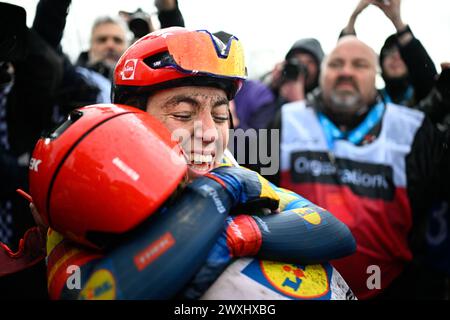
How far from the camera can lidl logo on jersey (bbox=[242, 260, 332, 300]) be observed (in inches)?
72.1

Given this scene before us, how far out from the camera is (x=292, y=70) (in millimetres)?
5047

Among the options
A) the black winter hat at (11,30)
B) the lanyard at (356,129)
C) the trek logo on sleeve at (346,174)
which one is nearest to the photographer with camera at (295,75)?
the lanyard at (356,129)

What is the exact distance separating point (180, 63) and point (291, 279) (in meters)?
0.97

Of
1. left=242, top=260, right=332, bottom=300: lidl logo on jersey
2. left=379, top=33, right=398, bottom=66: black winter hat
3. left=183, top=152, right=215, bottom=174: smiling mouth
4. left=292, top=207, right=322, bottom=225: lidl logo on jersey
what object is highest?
left=379, top=33, right=398, bottom=66: black winter hat

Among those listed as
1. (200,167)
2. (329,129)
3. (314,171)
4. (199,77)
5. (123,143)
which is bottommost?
(314,171)

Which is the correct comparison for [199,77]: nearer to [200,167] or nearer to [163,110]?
[163,110]

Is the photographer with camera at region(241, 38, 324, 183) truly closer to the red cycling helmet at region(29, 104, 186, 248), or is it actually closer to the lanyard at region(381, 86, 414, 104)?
the lanyard at region(381, 86, 414, 104)

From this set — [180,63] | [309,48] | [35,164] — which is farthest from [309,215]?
[309,48]

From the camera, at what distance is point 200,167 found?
216 centimetres

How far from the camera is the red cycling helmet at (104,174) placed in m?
1.61

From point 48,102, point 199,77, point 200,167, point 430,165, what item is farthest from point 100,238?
point 430,165

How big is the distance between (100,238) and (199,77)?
2.69ft

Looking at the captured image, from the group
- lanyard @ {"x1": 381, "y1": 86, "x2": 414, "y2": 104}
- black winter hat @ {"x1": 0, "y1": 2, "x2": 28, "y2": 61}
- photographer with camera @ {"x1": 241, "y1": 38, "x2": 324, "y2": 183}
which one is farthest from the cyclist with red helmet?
photographer with camera @ {"x1": 241, "y1": 38, "x2": 324, "y2": 183}

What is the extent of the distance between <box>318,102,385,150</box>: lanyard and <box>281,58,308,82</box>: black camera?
1.29 m
